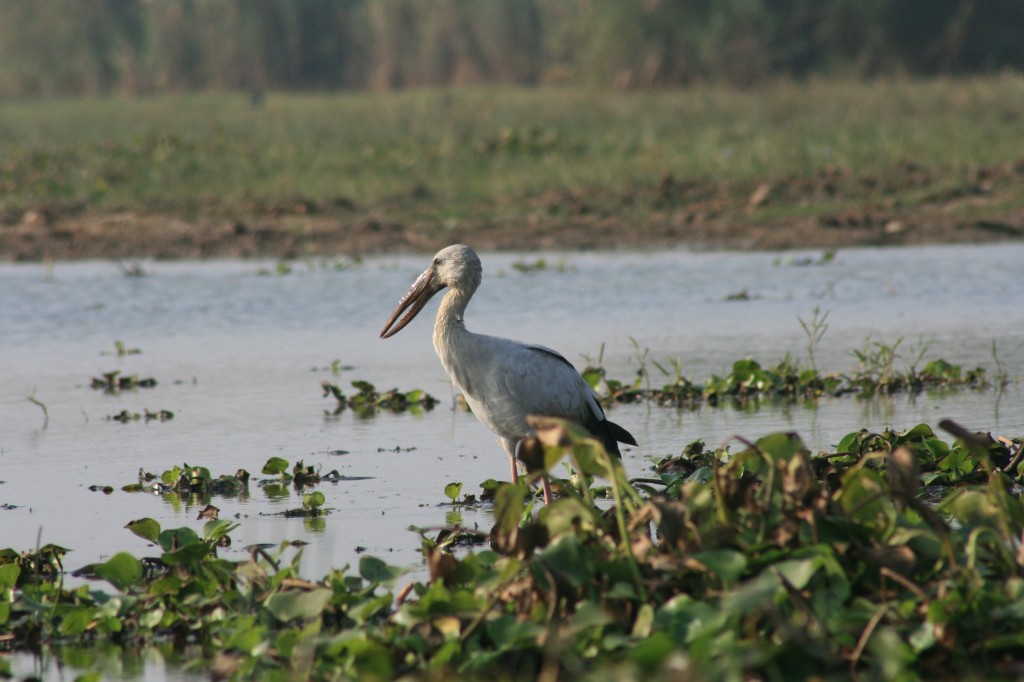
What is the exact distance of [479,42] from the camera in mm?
34906

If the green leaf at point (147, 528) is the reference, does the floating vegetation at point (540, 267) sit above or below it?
above

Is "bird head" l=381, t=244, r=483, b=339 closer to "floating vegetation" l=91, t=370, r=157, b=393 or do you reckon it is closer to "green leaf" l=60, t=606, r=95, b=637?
"green leaf" l=60, t=606, r=95, b=637

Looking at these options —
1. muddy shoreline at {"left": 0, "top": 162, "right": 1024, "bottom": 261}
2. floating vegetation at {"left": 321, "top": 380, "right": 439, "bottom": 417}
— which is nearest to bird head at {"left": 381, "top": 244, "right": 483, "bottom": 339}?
floating vegetation at {"left": 321, "top": 380, "right": 439, "bottom": 417}

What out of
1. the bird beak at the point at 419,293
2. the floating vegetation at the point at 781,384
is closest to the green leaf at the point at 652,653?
the bird beak at the point at 419,293

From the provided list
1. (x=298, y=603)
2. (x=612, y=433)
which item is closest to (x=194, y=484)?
(x=612, y=433)

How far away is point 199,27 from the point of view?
36375 mm

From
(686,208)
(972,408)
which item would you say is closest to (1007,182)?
(686,208)

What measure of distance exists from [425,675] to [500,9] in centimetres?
3249

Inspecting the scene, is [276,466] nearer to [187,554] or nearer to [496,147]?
[187,554]

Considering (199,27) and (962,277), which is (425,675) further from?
(199,27)

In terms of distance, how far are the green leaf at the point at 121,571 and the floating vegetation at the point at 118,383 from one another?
14.1ft

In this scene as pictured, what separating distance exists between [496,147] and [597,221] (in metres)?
3.13

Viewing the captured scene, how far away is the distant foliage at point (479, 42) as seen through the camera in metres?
28.6

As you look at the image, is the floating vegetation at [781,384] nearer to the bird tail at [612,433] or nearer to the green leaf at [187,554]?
the bird tail at [612,433]
